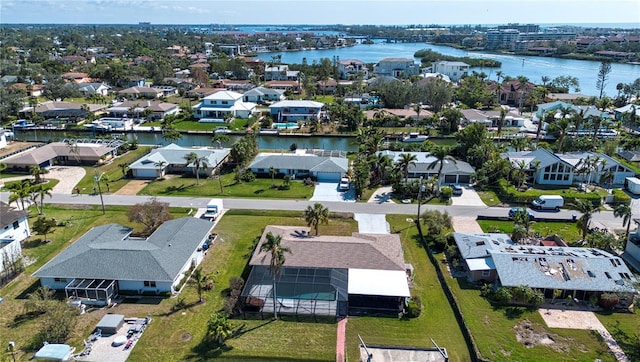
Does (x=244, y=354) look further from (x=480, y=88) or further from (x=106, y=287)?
(x=480, y=88)

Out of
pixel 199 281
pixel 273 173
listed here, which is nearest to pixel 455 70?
pixel 273 173

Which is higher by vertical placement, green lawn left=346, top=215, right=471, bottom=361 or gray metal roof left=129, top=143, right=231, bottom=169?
gray metal roof left=129, top=143, right=231, bottom=169

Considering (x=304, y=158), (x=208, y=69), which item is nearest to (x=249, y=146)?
(x=304, y=158)

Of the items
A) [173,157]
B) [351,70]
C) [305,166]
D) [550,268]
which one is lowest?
[550,268]

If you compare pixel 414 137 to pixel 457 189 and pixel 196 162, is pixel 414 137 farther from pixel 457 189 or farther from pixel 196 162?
pixel 196 162

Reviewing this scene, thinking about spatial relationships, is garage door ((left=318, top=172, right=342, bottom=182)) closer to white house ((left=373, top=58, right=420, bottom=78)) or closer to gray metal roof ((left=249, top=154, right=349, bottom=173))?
gray metal roof ((left=249, top=154, right=349, bottom=173))

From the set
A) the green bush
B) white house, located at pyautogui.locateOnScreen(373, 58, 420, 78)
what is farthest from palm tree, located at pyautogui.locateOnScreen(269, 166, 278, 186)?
white house, located at pyautogui.locateOnScreen(373, 58, 420, 78)
